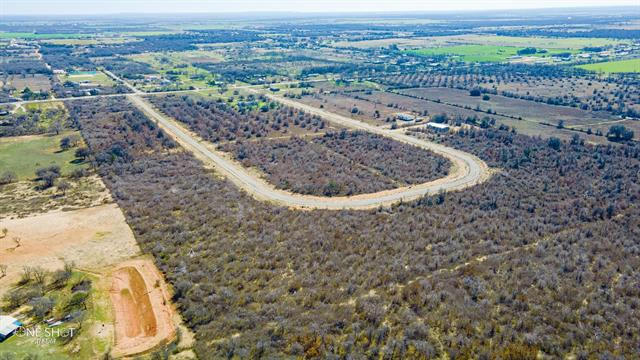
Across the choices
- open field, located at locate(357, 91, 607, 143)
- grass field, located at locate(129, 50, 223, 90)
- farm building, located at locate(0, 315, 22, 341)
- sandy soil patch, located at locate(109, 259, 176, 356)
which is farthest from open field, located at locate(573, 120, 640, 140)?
grass field, located at locate(129, 50, 223, 90)

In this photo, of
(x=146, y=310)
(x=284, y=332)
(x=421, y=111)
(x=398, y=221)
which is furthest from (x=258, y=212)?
(x=421, y=111)

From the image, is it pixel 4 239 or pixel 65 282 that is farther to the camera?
pixel 4 239

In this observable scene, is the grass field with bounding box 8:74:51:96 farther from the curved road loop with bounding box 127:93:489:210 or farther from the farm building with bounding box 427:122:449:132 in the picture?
the farm building with bounding box 427:122:449:132

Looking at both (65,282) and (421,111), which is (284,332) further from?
(421,111)

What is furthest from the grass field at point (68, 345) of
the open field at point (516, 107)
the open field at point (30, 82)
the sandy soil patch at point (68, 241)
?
the open field at point (30, 82)

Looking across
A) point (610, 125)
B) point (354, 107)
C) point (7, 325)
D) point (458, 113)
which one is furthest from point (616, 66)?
point (7, 325)

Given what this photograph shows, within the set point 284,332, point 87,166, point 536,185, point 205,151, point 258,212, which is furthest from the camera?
point 205,151

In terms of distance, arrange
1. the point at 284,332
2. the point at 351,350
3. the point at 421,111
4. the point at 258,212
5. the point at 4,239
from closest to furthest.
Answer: the point at 351,350 → the point at 284,332 → the point at 4,239 → the point at 258,212 → the point at 421,111
